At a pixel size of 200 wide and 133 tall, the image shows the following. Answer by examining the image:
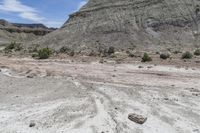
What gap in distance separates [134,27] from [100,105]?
144 feet

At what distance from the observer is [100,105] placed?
510 inches

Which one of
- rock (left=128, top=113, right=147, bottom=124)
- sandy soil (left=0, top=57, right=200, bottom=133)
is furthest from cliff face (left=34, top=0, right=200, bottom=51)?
rock (left=128, top=113, right=147, bottom=124)

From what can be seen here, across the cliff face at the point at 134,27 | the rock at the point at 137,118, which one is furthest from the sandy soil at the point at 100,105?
the cliff face at the point at 134,27

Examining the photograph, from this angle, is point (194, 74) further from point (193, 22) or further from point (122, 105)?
point (193, 22)

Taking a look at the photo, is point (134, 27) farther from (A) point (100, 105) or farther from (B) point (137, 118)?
(B) point (137, 118)

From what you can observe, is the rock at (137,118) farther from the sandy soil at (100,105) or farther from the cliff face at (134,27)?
the cliff face at (134,27)

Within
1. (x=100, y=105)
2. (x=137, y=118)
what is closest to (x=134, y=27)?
(x=100, y=105)

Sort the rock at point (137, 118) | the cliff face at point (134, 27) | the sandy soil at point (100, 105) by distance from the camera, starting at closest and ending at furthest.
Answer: the sandy soil at point (100, 105) → the rock at point (137, 118) → the cliff face at point (134, 27)

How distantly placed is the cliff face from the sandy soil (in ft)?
101

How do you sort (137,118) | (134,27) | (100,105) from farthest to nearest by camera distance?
1. (134,27)
2. (100,105)
3. (137,118)

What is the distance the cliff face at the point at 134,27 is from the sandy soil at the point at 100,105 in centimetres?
3088

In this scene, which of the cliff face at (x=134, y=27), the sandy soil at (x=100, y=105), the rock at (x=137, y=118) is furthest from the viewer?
the cliff face at (x=134, y=27)

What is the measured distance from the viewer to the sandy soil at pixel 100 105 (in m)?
10.2

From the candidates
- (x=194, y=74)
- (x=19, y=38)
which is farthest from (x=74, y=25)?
(x=19, y=38)
